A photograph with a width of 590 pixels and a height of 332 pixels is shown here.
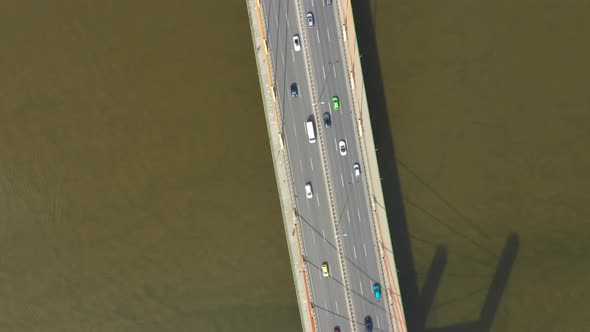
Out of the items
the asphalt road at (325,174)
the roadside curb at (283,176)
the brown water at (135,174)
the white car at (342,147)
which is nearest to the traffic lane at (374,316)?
the asphalt road at (325,174)

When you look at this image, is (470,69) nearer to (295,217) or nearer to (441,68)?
(441,68)

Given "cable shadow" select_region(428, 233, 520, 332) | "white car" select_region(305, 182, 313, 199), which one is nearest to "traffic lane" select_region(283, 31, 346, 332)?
"white car" select_region(305, 182, 313, 199)

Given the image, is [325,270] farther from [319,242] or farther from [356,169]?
[356,169]

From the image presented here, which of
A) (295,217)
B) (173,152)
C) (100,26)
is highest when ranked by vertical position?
(100,26)

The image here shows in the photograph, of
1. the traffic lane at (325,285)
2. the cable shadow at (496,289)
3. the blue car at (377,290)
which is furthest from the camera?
the cable shadow at (496,289)

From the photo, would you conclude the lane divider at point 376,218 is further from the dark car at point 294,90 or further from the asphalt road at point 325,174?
the dark car at point 294,90

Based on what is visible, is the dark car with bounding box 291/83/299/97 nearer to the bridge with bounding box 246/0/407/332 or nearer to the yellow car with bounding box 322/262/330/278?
the bridge with bounding box 246/0/407/332

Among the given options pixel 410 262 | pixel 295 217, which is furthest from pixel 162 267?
pixel 410 262
